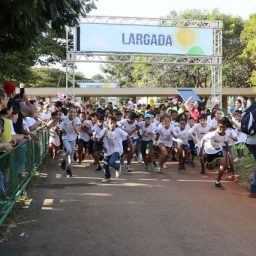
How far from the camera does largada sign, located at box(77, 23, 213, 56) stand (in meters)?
24.2

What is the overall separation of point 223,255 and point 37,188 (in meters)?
5.03

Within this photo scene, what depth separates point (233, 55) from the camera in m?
44.5

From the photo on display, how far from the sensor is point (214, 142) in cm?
1038

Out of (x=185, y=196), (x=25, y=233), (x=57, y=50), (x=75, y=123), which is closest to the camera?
(x=25, y=233)

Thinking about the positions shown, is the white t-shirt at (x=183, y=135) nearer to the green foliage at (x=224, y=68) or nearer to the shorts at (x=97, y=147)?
the shorts at (x=97, y=147)

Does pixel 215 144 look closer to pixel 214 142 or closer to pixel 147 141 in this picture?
pixel 214 142

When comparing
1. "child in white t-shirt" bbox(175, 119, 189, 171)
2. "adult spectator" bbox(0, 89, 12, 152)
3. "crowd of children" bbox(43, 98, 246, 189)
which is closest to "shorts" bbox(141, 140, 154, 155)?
"crowd of children" bbox(43, 98, 246, 189)

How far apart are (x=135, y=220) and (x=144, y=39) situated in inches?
733

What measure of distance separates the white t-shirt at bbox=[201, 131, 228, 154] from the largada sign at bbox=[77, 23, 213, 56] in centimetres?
1466

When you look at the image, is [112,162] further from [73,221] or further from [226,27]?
[226,27]

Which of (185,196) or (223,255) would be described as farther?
(185,196)

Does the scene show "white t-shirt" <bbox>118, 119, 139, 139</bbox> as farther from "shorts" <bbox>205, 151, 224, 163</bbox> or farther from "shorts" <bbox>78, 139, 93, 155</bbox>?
"shorts" <bbox>205, 151, 224, 163</bbox>

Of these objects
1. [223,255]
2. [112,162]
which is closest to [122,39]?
[112,162]

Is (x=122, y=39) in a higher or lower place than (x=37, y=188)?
higher
